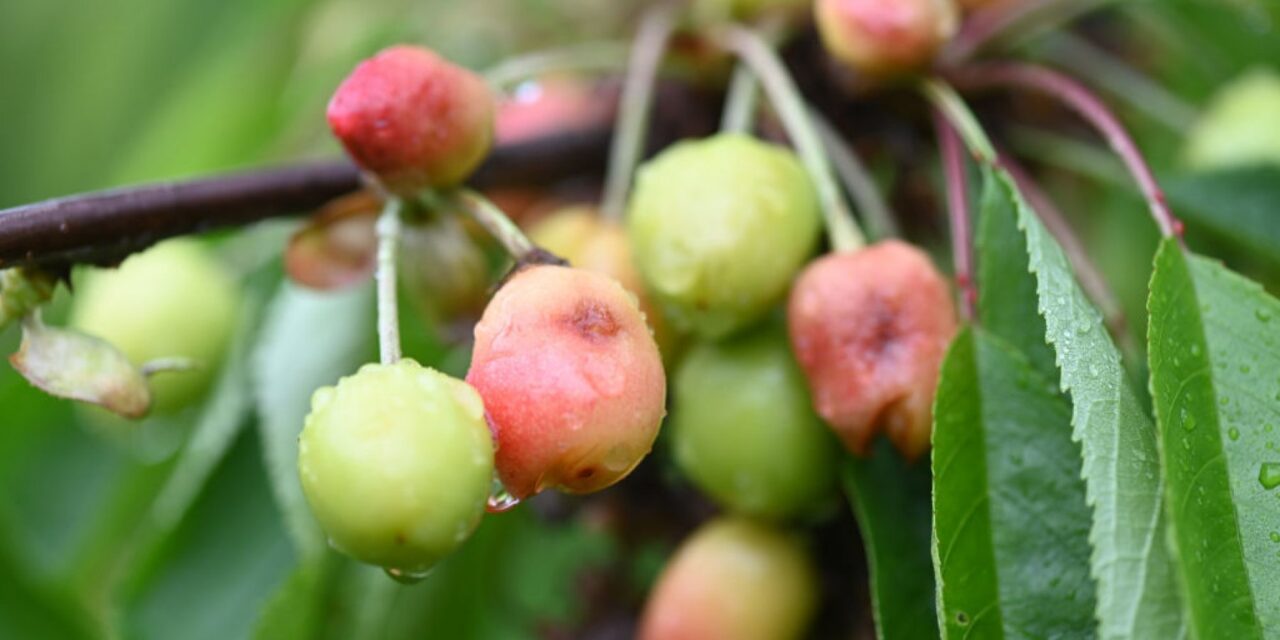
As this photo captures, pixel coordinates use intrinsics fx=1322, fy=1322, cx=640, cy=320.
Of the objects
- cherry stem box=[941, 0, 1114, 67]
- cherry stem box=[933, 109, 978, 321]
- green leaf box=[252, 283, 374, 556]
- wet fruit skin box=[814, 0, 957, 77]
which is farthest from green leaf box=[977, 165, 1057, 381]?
green leaf box=[252, 283, 374, 556]

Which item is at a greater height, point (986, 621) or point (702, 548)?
point (986, 621)

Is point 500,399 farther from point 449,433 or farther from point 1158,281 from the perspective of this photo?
point 1158,281

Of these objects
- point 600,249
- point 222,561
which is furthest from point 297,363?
point 600,249

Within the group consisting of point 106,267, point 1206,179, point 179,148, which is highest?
point 1206,179

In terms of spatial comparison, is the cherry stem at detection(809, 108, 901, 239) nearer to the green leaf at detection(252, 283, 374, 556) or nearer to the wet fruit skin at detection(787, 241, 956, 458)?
the wet fruit skin at detection(787, 241, 956, 458)

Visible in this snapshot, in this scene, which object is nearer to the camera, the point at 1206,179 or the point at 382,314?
the point at 382,314

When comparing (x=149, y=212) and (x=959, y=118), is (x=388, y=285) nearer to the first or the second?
(x=149, y=212)

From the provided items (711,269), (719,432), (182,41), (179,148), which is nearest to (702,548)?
(719,432)

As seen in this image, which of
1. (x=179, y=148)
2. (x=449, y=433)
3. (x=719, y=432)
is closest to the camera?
(x=449, y=433)
